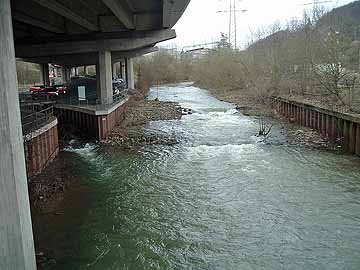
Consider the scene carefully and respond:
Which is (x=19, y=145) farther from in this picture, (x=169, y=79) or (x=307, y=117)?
(x=169, y=79)

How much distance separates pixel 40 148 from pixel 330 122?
16.5 m

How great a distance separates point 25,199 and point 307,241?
7.45 m

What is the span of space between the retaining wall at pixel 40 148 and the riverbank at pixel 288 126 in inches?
541

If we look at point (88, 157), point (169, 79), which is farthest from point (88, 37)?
point (169, 79)

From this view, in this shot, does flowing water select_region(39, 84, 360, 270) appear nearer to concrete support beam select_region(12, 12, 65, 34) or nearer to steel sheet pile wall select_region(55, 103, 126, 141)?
steel sheet pile wall select_region(55, 103, 126, 141)

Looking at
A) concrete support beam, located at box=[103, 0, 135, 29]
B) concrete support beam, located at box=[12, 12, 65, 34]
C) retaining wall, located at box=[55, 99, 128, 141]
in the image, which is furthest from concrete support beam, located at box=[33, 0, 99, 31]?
retaining wall, located at box=[55, 99, 128, 141]

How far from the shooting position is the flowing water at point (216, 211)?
31.9 feet

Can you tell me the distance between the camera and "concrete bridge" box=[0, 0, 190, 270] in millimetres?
6875

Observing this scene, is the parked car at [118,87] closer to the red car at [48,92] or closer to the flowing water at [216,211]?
the red car at [48,92]

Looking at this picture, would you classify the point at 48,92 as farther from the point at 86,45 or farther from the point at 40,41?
the point at 86,45

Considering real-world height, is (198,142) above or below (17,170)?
below

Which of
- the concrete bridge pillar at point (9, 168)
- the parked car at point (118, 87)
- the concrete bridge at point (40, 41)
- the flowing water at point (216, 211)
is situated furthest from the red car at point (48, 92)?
the concrete bridge pillar at point (9, 168)

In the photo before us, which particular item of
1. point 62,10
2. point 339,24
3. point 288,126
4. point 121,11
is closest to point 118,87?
point 288,126

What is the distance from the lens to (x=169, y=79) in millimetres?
90000
